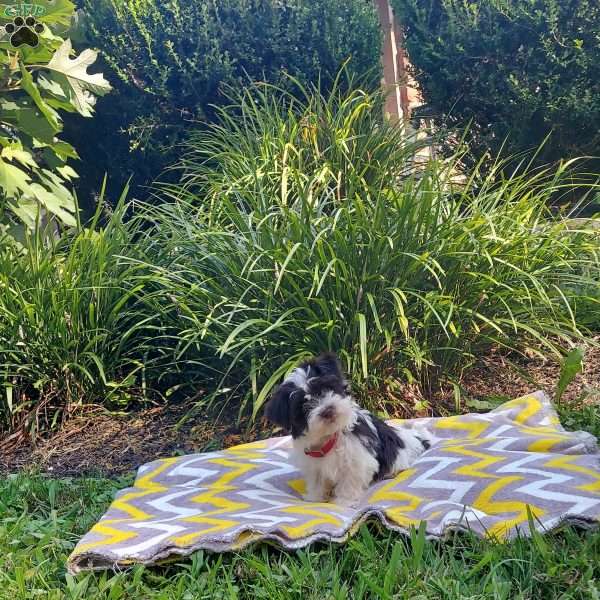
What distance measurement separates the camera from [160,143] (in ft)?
23.3

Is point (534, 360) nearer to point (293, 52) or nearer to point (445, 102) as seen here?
point (445, 102)

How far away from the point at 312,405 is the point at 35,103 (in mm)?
3312

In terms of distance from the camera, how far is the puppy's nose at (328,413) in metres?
3.38

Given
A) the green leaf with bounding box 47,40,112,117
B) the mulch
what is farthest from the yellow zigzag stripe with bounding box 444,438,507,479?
the green leaf with bounding box 47,40,112,117

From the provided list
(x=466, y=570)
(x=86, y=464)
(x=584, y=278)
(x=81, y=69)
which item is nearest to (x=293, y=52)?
(x=81, y=69)

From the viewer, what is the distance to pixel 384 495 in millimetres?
3408

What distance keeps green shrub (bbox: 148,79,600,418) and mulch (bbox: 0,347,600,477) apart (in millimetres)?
178

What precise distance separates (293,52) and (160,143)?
4.71ft

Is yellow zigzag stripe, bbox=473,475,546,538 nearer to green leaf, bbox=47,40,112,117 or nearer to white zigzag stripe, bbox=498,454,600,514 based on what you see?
white zigzag stripe, bbox=498,454,600,514

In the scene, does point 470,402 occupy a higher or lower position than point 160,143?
lower

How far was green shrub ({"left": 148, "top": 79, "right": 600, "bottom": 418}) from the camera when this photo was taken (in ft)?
14.6

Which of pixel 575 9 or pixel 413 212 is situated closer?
pixel 413 212

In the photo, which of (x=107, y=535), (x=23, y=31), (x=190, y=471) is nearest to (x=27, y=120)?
(x=23, y=31)

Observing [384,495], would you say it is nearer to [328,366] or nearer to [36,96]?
[328,366]
